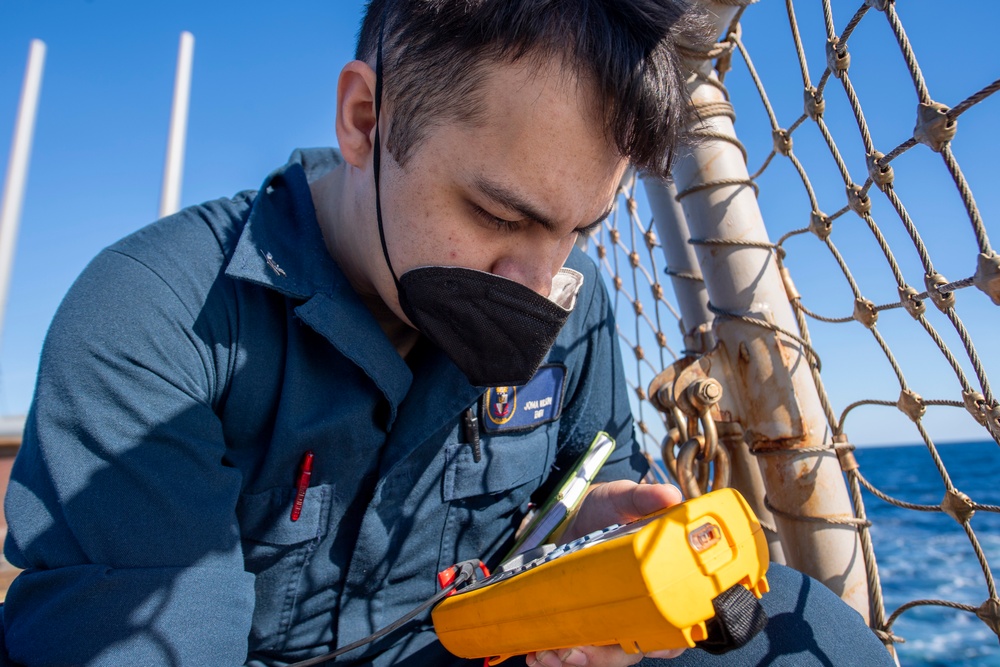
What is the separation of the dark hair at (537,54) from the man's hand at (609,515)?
0.54 meters

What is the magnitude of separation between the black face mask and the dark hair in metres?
0.07

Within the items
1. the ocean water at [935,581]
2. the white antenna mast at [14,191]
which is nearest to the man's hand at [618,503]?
the ocean water at [935,581]

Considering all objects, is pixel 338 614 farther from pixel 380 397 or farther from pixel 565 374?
pixel 565 374

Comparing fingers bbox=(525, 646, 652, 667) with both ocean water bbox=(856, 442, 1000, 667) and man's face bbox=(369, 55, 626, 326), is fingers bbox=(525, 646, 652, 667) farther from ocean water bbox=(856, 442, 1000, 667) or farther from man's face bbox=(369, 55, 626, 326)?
ocean water bbox=(856, 442, 1000, 667)

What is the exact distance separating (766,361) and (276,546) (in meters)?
1.01

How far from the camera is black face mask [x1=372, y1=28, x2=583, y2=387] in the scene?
974 mm

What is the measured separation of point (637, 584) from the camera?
0.72 metres

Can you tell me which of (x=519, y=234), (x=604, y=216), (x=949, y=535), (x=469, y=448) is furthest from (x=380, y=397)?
(x=949, y=535)

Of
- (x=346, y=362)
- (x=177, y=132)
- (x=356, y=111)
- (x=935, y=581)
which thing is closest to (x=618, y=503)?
(x=346, y=362)

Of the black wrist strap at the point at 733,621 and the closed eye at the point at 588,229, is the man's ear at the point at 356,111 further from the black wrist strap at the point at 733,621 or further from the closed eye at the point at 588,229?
the black wrist strap at the point at 733,621

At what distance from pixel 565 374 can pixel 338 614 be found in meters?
0.64

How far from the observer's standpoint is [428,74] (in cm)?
97

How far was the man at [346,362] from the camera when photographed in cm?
Answer: 82

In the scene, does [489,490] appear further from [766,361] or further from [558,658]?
[766,361]
